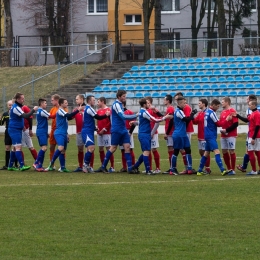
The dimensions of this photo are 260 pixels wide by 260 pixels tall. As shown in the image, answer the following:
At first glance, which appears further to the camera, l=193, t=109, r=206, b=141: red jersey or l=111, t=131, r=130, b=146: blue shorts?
l=193, t=109, r=206, b=141: red jersey

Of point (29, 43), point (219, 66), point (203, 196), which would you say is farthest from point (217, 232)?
point (29, 43)

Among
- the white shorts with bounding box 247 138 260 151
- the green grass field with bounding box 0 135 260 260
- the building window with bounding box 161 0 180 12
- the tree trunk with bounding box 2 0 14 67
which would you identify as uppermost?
the building window with bounding box 161 0 180 12

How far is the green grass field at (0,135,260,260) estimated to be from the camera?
9.32 m

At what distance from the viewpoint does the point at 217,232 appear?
10.3m

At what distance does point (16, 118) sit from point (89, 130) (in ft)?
6.23

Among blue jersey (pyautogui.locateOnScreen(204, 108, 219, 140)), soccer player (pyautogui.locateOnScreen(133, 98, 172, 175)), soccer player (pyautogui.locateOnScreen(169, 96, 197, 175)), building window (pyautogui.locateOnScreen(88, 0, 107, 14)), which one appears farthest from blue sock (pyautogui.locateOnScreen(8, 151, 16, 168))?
building window (pyautogui.locateOnScreen(88, 0, 107, 14))

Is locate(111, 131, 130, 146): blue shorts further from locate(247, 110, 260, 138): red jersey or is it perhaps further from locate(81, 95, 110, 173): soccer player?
locate(247, 110, 260, 138): red jersey

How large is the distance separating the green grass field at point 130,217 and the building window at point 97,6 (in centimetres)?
5434

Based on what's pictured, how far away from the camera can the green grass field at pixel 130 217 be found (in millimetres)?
9320

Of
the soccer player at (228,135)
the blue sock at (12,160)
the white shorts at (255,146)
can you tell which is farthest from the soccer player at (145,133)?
the blue sock at (12,160)

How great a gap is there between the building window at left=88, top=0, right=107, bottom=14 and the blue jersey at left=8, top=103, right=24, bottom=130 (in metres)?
52.2

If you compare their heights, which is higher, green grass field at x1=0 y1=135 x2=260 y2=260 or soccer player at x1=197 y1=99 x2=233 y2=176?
soccer player at x1=197 y1=99 x2=233 y2=176

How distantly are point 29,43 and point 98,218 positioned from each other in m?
54.1

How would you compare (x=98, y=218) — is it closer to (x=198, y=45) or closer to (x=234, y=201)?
(x=234, y=201)
